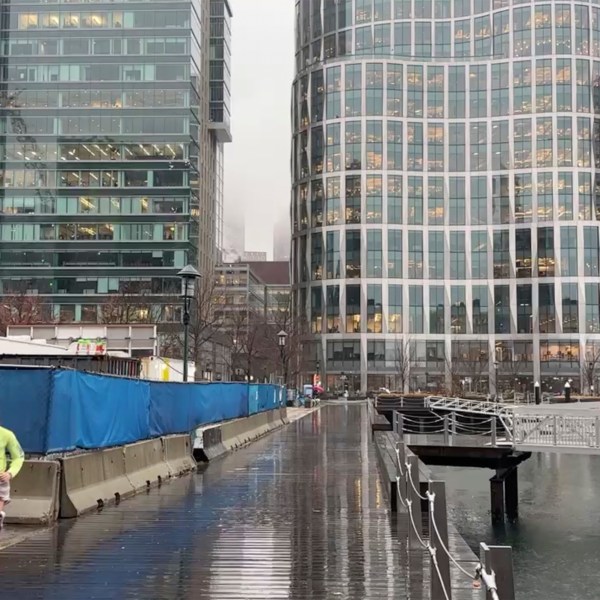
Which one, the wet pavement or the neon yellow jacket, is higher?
the neon yellow jacket

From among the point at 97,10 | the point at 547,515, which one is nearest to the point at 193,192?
the point at 97,10

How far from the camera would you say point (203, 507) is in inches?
491

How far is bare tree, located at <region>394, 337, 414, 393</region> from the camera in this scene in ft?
350

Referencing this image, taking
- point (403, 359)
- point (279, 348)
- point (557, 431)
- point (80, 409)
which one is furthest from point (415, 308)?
point (80, 409)

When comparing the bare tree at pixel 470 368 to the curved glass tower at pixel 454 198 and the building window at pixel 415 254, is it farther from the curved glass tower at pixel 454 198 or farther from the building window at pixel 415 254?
the building window at pixel 415 254

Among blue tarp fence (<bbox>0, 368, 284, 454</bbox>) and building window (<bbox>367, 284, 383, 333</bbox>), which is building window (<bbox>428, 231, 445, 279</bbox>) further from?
blue tarp fence (<bbox>0, 368, 284, 454</bbox>)

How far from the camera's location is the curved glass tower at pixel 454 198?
106 metres

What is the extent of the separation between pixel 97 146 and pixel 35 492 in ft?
350

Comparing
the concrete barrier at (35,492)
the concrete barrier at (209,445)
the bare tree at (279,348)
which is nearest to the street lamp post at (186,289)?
the concrete barrier at (209,445)

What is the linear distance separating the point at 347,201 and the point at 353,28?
28452 millimetres

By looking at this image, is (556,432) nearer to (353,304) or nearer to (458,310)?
(353,304)

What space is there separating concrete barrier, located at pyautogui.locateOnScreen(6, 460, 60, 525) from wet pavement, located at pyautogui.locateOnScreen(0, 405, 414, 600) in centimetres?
40

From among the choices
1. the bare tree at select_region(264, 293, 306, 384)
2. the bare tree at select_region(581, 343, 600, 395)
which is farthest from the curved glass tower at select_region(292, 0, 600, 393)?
the bare tree at select_region(264, 293, 306, 384)

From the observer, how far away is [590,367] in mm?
97312
